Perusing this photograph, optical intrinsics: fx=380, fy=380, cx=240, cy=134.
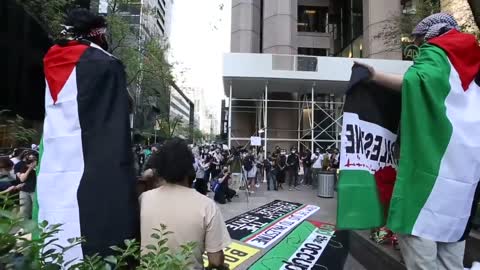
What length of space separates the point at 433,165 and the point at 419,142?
0.13 metres

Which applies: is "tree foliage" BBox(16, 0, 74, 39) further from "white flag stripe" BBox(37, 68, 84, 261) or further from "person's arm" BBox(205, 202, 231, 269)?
"person's arm" BBox(205, 202, 231, 269)

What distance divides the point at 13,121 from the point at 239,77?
602 inches

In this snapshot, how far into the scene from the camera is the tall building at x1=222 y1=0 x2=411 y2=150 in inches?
779

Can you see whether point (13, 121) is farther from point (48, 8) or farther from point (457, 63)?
point (48, 8)

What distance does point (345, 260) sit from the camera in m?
5.89

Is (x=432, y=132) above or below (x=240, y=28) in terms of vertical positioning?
below

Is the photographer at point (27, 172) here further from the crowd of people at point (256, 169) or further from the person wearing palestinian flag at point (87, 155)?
the crowd of people at point (256, 169)

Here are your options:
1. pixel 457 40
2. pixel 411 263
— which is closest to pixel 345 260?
pixel 411 263

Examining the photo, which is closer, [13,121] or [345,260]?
[13,121]

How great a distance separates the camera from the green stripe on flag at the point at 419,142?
187 centimetres

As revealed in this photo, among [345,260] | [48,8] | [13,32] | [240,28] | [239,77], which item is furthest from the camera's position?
[240,28]

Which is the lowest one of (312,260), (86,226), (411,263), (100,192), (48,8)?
(312,260)


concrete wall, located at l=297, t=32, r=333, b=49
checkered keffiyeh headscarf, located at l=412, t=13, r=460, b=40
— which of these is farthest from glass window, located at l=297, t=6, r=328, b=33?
checkered keffiyeh headscarf, located at l=412, t=13, r=460, b=40

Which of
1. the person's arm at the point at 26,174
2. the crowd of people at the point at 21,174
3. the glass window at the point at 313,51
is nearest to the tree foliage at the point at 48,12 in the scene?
the crowd of people at the point at 21,174
